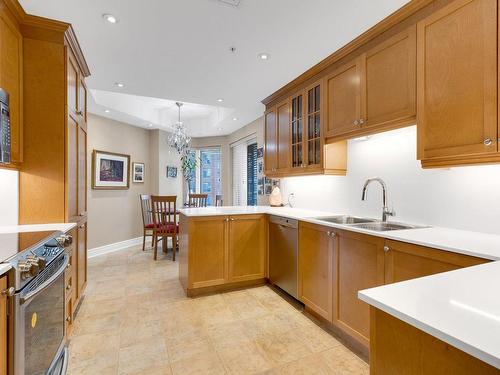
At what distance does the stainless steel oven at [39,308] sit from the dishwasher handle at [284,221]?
1.86 metres

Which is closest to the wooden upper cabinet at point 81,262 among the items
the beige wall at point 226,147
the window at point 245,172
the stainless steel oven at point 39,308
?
the stainless steel oven at point 39,308

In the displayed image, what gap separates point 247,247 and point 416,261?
1.85 metres

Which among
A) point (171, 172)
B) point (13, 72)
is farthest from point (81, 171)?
point (171, 172)

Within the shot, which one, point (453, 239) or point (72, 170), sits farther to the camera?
point (72, 170)

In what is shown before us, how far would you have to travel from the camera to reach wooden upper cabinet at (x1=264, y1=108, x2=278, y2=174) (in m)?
3.59

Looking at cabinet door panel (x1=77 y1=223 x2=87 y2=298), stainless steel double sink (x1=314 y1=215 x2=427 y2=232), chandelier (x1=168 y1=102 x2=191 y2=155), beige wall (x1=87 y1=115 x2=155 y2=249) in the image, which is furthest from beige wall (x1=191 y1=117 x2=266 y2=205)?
cabinet door panel (x1=77 y1=223 x2=87 y2=298)

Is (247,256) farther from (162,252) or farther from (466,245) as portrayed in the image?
(162,252)

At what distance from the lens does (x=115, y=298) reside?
2.86 meters

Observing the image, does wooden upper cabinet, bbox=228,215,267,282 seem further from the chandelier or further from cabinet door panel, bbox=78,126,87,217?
the chandelier

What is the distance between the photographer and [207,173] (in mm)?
6648

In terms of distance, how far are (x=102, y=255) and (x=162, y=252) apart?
1004 mm

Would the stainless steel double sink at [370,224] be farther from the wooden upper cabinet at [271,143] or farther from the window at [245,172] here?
the window at [245,172]

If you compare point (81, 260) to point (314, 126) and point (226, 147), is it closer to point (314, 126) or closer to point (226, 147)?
point (314, 126)

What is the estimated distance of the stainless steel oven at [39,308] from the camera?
1083 mm
